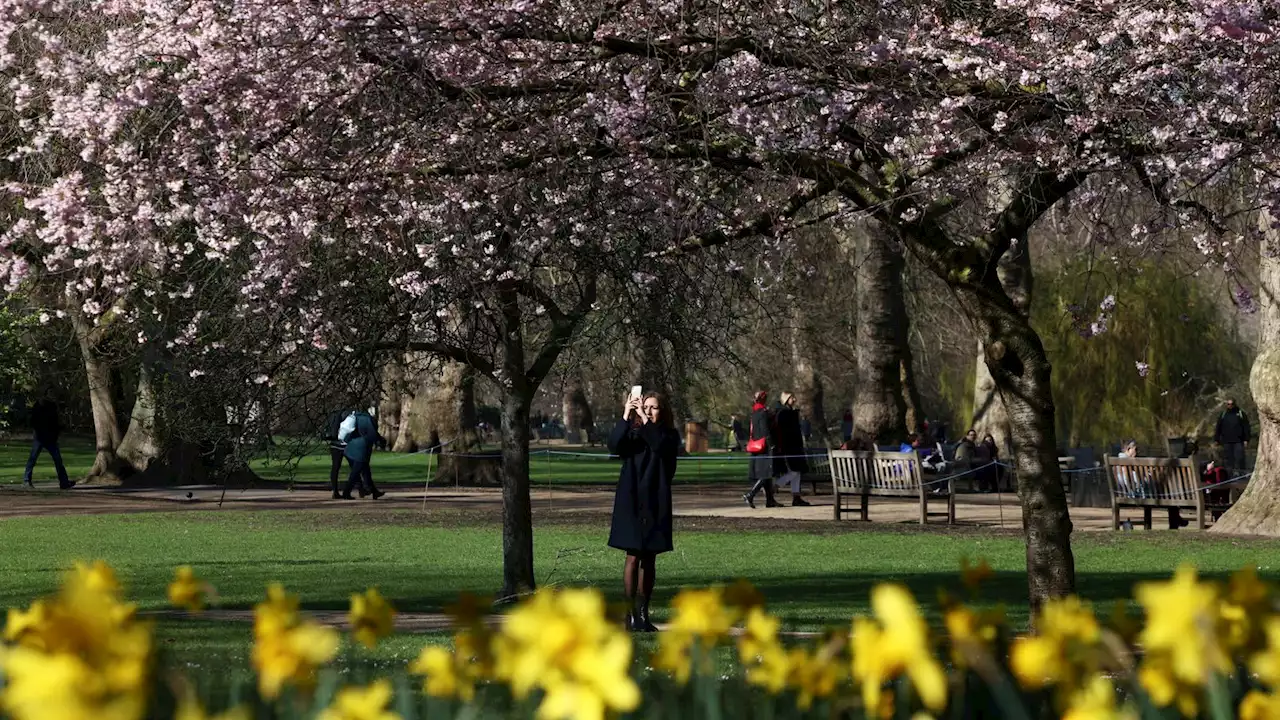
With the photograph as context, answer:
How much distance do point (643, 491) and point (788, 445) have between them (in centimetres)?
1714

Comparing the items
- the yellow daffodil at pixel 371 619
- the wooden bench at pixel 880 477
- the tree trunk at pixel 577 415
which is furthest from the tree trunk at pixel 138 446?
the tree trunk at pixel 577 415

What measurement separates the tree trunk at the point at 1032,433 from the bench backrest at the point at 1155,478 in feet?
35.4

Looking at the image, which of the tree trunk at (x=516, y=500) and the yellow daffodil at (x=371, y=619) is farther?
the tree trunk at (x=516, y=500)

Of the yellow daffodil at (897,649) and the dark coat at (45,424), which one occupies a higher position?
the dark coat at (45,424)

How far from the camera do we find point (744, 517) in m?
26.3

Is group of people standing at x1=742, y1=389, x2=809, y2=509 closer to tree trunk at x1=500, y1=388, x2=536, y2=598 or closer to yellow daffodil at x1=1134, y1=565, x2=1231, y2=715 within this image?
tree trunk at x1=500, y1=388, x2=536, y2=598

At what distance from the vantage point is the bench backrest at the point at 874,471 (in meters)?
24.7

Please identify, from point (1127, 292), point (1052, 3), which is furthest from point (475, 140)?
point (1127, 292)

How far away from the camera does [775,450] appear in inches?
1161

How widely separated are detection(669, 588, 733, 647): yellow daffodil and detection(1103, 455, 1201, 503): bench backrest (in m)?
18.9

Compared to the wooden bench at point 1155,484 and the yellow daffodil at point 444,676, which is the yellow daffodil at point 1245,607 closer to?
the yellow daffodil at point 444,676

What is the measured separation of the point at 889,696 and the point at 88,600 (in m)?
1.86

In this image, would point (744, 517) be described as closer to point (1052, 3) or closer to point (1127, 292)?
point (1052, 3)

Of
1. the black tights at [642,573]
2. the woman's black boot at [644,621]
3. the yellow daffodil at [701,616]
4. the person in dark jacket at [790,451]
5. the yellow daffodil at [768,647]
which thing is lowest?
the woman's black boot at [644,621]
